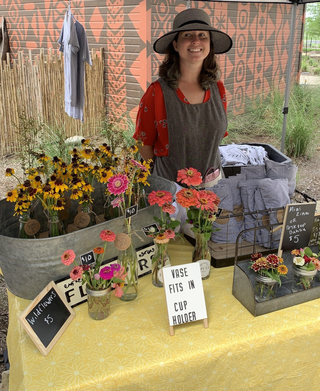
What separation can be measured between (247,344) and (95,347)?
1.47 ft

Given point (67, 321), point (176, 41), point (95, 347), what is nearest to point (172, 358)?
point (95, 347)

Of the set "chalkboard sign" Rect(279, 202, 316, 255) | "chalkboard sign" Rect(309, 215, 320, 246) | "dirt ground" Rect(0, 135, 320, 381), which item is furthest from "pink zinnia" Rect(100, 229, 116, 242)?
"dirt ground" Rect(0, 135, 320, 381)

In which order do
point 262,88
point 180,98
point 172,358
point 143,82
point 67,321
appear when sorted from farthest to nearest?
1. point 262,88
2. point 143,82
3. point 180,98
4. point 67,321
5. point 172,358

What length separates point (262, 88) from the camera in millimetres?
8766

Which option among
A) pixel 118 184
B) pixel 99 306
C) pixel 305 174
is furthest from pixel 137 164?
pixel 305 174

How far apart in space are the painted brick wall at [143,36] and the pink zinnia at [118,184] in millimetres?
5144

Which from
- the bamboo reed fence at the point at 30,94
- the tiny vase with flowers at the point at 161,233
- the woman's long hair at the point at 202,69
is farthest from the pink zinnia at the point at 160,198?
the bamboo reed fence at the point at 30,94

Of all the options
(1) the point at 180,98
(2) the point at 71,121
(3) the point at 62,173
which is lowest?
(2) the point at 71,121

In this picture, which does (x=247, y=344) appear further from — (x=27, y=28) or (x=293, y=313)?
(x=27, y=28)

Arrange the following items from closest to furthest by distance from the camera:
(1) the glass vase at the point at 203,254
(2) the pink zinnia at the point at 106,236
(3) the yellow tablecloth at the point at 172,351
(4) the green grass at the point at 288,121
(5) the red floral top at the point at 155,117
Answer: (3) the yellow tablecloth at the point at 172,351
(2) the pink zinnia at the point at 106,236
(1) the glass vase at the point at 203,254
(5) the red floral top at the point at 155,117
(4) the green grass at the point at 288,121

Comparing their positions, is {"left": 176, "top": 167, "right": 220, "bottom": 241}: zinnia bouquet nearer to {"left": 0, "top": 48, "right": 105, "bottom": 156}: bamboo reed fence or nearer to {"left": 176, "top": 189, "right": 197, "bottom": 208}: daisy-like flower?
{"left": 176, "top": 189, "right": 197, "bottom": 208}: daisy-like flower

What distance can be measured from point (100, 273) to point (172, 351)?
0.30 metres

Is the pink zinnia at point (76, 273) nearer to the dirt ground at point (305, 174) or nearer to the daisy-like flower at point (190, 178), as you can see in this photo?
the daisy-like flower at point (190, 178)

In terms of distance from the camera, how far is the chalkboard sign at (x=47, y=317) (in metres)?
1.05
